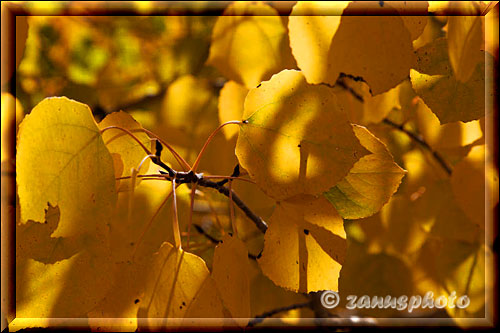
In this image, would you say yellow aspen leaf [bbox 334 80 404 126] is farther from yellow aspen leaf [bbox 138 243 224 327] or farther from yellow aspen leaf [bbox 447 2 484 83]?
yellow aspen leaf [bbox 138 243 224 327]

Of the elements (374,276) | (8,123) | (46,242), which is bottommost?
(374,276)

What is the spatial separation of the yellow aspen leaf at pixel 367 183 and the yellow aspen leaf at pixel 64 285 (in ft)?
0.67

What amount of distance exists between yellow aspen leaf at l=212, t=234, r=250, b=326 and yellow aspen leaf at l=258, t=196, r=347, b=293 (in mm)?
19

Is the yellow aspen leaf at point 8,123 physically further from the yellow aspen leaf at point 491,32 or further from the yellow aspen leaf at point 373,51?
the yellow aspen leaf at point 491,32

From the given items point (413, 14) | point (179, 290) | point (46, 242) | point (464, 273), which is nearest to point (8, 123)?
point (46, 242)

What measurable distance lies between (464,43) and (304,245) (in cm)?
23

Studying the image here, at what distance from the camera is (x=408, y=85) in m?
0.57

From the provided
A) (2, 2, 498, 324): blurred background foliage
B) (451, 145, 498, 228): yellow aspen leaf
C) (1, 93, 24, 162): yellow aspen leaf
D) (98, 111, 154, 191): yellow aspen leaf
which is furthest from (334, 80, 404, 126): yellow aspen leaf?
(1, 93, 24, 162): yellow aspen leaf

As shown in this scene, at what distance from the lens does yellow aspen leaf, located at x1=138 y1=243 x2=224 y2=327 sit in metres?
0.40

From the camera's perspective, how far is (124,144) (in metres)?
0.46

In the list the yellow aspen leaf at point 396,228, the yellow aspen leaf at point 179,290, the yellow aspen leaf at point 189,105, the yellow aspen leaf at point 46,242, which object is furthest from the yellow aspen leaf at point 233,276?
the yellow aspen leaf at point 189,105

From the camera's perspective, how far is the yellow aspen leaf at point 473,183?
59 cm

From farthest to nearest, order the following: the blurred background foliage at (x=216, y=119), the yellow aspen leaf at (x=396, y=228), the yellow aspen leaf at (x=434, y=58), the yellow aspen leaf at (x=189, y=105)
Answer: the yellow aspen leaf at (x=189, y=105) < the yellow aspen leaf at (x=396, y=228) < the blurred background foliage at (x=216, y=119) < the yellow aspen leaf at (x=434, y=58)

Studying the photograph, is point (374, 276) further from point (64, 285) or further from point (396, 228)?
point (64, 285)
